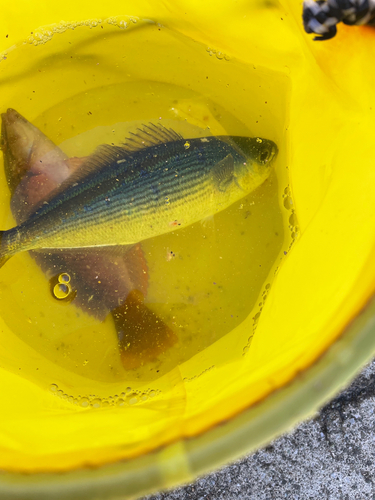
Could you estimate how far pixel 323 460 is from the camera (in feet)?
4.85

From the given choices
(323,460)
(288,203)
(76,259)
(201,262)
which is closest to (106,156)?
(76,259)

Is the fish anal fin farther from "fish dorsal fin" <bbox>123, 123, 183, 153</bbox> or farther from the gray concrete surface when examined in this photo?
"fish dorsal fin" <bbox>123, 123, 183, 153</bbox>

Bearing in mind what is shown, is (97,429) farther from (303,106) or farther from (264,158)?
(303,106)

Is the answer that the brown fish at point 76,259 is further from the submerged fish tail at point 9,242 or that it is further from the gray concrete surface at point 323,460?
the gray concrete surface at point 323,460

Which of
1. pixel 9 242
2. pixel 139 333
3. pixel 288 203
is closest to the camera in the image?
pixel 9 242

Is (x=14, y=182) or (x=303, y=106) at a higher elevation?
(x=303, y=106)

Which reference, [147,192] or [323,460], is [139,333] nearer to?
[147,192]

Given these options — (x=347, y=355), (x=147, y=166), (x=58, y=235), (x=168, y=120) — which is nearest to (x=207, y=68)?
(x=168, y=120)

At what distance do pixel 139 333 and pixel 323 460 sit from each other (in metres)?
0.94

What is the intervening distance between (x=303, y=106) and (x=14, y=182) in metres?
1.37

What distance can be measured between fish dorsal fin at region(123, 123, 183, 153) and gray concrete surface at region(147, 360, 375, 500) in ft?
4.22

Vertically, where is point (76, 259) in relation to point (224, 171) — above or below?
below

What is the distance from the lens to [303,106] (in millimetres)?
1492

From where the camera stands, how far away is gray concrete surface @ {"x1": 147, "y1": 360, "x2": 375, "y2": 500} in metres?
1.48
